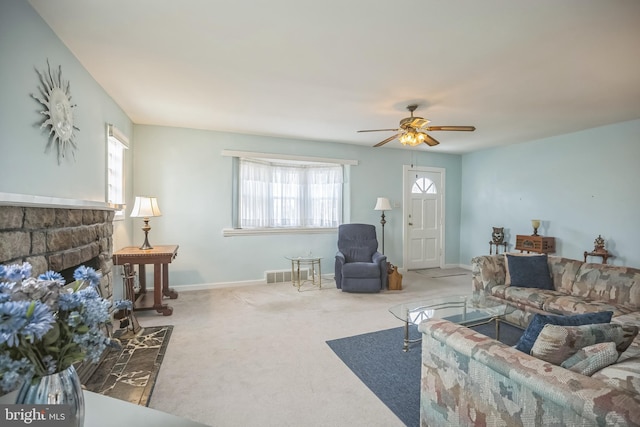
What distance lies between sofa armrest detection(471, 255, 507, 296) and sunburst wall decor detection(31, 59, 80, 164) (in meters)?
4.10

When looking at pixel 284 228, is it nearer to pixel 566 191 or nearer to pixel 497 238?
pixel 497 238

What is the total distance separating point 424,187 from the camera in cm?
609

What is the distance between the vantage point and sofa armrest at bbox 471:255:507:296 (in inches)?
134

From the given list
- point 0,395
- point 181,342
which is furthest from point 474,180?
point 0,395

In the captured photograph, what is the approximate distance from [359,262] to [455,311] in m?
1.97

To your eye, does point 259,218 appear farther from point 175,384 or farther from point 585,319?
point 585,319

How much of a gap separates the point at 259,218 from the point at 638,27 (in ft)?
14.6

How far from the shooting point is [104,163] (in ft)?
10.0

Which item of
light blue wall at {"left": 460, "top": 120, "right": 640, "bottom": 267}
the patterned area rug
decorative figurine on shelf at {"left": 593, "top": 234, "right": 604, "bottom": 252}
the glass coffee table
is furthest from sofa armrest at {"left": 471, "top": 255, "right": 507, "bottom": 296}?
the patterned area rug

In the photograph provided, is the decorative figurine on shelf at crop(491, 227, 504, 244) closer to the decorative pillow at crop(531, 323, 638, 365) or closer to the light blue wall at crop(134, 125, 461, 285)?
the light blue wall at crop(134, 125, 461, 285)

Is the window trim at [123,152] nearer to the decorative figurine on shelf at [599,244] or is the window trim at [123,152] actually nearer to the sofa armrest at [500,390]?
the sofa armrest at [500,390]

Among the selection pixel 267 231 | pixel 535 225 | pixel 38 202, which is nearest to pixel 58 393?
pixel 38 202

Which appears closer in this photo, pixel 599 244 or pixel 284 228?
pixel 599 244

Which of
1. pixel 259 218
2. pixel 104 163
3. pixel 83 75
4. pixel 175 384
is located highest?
pixel 83 75
